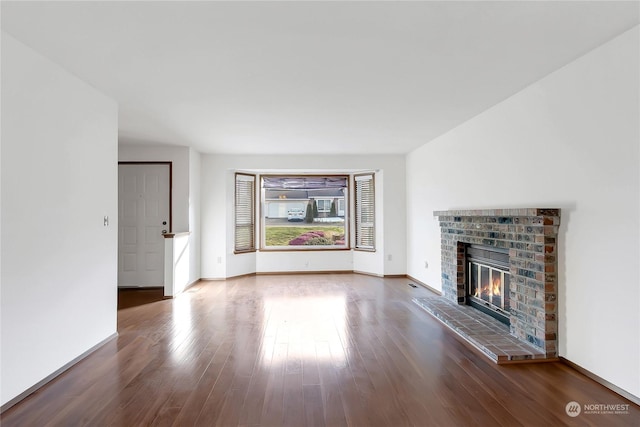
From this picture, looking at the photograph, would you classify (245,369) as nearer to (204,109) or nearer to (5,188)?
(5,188)

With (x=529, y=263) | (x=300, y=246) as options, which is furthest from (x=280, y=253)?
(x=529, y=263)

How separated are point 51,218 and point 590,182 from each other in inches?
159

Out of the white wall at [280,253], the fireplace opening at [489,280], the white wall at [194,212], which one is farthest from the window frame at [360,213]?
the white wall at [194,212]

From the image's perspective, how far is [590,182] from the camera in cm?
242

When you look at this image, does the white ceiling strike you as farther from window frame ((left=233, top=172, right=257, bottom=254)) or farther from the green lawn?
the green lawn

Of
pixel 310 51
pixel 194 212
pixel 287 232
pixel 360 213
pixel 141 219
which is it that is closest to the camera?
pixel 310 51

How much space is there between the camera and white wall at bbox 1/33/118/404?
7.07ft

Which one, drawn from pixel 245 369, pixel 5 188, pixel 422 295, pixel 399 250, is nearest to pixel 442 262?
pixel 422 295

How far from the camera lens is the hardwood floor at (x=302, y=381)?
6.53ft

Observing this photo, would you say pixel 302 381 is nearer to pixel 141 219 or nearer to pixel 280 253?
pixel 141 219

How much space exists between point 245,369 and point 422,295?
314cm

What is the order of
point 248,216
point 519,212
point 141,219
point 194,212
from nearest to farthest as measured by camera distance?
point 519,212
point 141,219
point 194,212
point 248,216

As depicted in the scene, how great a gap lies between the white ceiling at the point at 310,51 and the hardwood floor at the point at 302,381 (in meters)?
2.39

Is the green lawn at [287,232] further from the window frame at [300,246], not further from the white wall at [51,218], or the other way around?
the white wall at [51,218]
